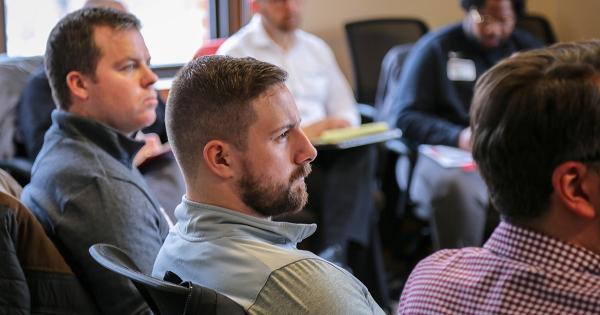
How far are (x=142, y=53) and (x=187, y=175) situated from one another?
2.25 feet

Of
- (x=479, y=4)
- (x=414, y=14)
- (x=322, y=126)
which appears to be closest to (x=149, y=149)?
(x=322, y=126)

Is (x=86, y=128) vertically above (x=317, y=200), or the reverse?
(x=86, y=128)

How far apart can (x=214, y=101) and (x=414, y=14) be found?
3.53 metres

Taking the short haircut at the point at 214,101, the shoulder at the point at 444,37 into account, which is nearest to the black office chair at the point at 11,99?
the short haircut at the point at 214,101

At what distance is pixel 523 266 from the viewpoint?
1099mm

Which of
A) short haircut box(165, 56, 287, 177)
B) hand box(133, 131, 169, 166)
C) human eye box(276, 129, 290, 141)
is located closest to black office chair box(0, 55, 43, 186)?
hand box(133, 131, 169, 166)

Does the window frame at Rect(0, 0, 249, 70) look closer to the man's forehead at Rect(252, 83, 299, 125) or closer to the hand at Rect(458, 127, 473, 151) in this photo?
the hand at Rect(458, 127, 473, 151)

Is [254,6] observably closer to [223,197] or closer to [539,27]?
[539,27]

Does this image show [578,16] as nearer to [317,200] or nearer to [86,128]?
[317,200]

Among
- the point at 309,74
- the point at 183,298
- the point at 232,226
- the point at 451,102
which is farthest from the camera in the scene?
the point at 309,74

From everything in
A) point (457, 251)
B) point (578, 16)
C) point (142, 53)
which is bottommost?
point (578, 16)

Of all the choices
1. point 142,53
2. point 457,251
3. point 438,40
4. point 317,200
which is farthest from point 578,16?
point 457,251

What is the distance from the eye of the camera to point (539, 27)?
4520 mm

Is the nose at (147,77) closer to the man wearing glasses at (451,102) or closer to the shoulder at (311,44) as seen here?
the man wearing glasses at (451,102)
